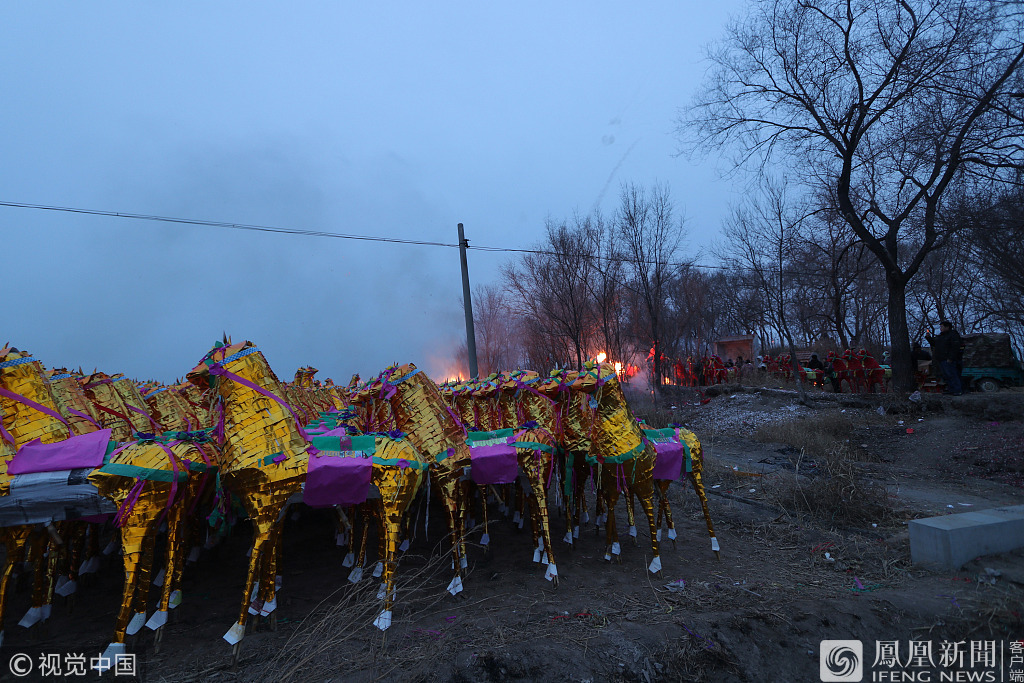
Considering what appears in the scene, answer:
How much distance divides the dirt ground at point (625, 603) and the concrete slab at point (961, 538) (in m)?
0.11

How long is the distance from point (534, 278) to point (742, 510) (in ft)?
35.8

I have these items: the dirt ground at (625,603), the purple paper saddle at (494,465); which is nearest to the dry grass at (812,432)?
the dirt ground at (625,603)

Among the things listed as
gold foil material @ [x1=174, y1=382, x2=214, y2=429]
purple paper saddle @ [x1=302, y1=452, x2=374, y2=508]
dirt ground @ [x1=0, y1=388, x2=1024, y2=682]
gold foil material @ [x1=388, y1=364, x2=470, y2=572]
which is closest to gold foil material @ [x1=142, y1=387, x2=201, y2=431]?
gold foil material @ [x1=174, y1=382, x2=214, y2=429]

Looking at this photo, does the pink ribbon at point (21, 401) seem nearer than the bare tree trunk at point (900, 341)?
Yes

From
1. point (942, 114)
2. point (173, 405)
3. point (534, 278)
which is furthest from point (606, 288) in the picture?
point (173, 405)

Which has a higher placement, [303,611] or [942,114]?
[942,114]

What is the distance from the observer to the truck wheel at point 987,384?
15.2 metres

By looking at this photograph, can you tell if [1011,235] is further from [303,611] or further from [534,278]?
[303,611]

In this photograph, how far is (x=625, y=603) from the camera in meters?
4.47

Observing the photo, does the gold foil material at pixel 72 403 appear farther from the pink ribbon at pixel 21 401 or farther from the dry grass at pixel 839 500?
the dry grass at pixel 839 500

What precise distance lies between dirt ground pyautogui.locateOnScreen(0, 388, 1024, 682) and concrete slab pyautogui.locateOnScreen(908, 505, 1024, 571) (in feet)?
0.36

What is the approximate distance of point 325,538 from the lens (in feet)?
22.7

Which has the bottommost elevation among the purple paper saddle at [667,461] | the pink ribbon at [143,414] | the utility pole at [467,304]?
the purple paper saddle at [667,461]

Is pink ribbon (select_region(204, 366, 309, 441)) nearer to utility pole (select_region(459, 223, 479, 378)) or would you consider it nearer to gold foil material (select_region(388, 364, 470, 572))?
gold foil material (select_region(388, 364, 470, 572))
